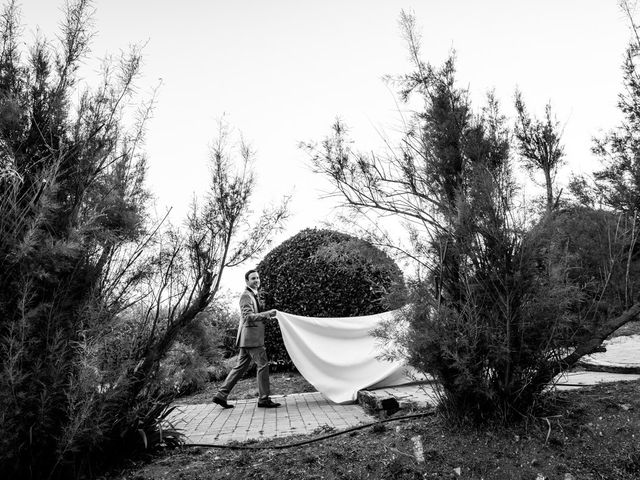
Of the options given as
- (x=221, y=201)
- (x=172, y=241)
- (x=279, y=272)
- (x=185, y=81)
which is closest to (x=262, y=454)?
(x=172, y=241)

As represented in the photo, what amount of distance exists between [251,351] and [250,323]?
41cm

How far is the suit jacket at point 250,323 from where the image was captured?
255 inches

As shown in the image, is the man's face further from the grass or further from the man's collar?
the grass

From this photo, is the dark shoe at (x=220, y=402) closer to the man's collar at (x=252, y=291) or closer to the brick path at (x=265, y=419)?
the brick path at (x=265, y=419)

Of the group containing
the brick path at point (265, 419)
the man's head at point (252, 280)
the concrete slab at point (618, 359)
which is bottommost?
the brick path at point (265, 419)

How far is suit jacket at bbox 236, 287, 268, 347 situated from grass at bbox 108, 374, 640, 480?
2.50 m

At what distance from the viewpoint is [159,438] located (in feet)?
12.9

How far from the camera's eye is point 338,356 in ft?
22.0

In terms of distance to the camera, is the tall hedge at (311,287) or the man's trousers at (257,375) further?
the tall hedge at (311,287)

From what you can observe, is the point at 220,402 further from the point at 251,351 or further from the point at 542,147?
the point at 542,147

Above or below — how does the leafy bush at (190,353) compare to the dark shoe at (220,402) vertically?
above

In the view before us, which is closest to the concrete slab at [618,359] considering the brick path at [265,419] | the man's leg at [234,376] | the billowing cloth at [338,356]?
the billowing cloth at [338,356]

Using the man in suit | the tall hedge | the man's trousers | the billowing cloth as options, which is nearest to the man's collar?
the man in suit

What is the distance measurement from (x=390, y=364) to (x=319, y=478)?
3.55m
